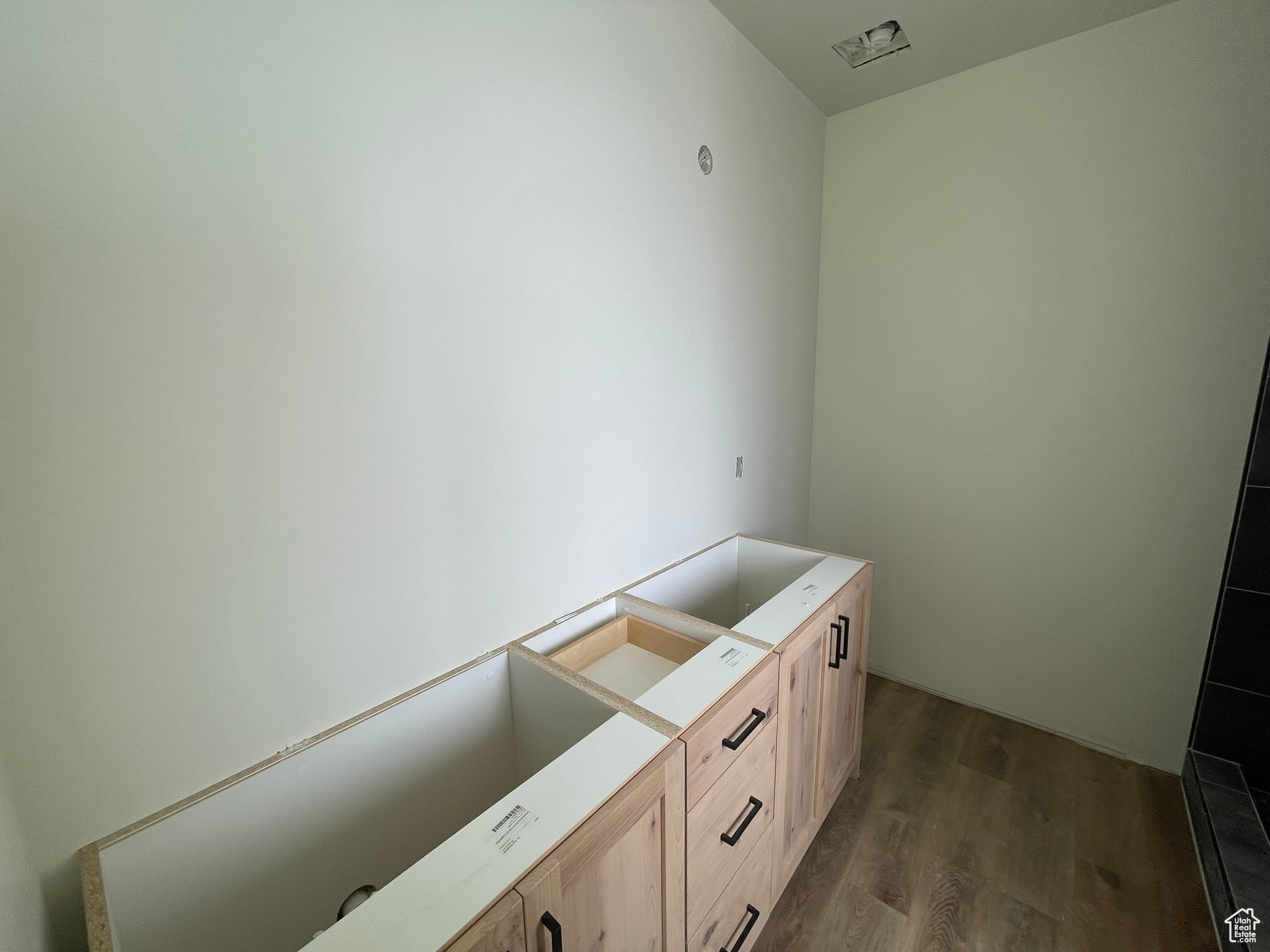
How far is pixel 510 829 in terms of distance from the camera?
78 cm

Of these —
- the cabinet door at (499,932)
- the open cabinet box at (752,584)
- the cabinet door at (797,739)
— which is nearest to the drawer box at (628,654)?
the open cabinet box at (752,584)

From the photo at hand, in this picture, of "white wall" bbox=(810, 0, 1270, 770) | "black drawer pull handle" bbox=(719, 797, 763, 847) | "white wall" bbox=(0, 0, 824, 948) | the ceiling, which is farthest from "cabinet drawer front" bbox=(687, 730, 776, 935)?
the ceiling

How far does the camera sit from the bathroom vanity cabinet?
28.8 inches

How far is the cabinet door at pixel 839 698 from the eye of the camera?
5.24 ft

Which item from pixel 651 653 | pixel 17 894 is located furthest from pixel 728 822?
pixel 17 894

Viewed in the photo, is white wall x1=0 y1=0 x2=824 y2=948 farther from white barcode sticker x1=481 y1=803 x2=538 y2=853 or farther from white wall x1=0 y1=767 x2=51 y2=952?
white barcode sticker x1=481 y1=803 x2=538 y2=853

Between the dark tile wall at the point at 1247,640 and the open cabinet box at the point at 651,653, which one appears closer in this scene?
the open cabinet box at the point at 651,653

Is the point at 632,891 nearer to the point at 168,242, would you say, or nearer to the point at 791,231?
the point at 168,242

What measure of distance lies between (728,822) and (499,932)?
68cm

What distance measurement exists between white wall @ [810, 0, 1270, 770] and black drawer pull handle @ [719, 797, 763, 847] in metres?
1.64

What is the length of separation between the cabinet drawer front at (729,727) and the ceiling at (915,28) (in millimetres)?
2071

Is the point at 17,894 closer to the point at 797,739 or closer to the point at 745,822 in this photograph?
the point at 745,822

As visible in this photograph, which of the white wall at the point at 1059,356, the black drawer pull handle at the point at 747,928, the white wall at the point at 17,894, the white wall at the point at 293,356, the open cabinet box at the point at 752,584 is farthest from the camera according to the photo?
the white wall at the point at 1059,356

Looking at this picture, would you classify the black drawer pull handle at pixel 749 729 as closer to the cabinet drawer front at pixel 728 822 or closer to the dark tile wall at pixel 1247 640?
the cabinet drawer front at pixel 728 822
